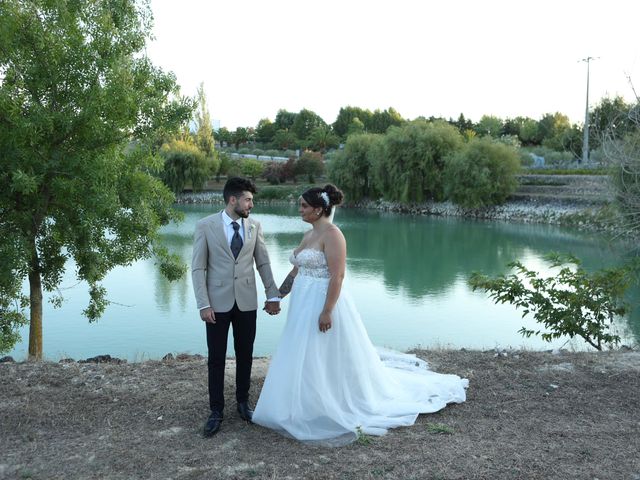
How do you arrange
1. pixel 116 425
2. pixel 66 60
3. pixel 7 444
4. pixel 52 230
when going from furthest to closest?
pixel 52 230
pixel 66 60
pixel 116 425
pixel 7 444

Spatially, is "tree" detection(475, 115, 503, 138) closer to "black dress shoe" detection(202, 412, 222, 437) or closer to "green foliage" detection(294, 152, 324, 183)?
"green foliage" detection(294, 152, 324, 183)

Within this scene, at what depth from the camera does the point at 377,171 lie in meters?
42.9

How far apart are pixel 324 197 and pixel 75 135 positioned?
3.22 m

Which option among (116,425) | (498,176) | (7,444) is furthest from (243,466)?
(498,176)

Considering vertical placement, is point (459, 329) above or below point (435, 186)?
below

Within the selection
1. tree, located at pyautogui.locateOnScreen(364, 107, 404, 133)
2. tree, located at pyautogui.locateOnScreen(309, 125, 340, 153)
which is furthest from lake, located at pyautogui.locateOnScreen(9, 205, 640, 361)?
tree, located at pyautogui.locateOnScreen(364, 107, 404, 133)

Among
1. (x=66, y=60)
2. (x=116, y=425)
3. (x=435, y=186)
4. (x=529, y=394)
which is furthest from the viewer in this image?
(x=435, y=186)

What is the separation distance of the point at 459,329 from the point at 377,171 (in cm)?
3178

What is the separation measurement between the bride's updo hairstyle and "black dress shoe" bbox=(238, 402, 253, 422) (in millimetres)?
1386

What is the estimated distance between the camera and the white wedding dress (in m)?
3.76

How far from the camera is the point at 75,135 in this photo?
5969mm

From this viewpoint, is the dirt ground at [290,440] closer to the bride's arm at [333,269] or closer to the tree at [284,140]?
the bride's arm at [333,269]

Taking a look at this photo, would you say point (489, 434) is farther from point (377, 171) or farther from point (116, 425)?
point (377, 171)

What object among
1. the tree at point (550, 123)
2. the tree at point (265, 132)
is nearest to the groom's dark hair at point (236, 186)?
the tree at point (550, 123)
